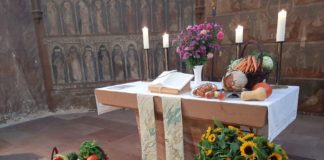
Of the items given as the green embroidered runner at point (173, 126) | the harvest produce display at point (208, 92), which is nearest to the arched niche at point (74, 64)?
the green embroidered runner at point (173, 126)

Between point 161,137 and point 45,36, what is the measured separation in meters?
3.36

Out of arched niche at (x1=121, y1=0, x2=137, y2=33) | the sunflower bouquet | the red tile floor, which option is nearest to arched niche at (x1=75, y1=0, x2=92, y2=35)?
arched niche at (x1=121, y1=0, x2=137, y2=33)

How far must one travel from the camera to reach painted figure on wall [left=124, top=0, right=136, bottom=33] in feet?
14.7

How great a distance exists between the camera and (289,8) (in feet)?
11.8

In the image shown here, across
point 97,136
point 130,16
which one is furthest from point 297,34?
point 97,136

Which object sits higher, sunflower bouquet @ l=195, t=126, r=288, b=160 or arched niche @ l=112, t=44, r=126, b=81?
arched niche @ l=112, t=44, r=126, b=81

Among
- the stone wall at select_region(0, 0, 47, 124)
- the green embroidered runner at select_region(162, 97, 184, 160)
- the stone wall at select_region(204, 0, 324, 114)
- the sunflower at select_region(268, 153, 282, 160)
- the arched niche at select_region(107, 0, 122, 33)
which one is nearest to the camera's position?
the sunflower at select_region(268, 153, 282, 160)

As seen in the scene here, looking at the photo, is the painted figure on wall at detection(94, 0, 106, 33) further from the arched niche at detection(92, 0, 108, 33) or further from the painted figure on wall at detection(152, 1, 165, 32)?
the painted figure on wall at detection(152, 1, 165, 32)

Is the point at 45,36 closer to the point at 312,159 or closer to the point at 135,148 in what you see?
the point at 135,148

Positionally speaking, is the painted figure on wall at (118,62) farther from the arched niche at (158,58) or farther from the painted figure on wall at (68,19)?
the painted figure on wall at (68,19)

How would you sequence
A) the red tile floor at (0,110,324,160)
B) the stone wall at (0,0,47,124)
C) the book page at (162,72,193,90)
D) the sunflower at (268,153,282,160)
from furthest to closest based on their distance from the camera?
the stone wall at (0,0,47,124) < the red tile floor at (0,110,324,160) < the book page at (162,72,193,90) < the sunflower at (268,153,282,160)

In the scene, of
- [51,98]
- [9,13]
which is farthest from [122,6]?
[51,98]

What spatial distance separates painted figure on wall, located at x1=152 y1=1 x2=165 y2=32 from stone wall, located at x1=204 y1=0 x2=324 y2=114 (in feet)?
4.10

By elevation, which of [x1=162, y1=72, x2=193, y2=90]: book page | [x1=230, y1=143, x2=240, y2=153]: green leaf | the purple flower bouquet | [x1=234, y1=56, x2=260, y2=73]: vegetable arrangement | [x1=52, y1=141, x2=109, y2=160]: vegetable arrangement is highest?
the purple flower bouquet
